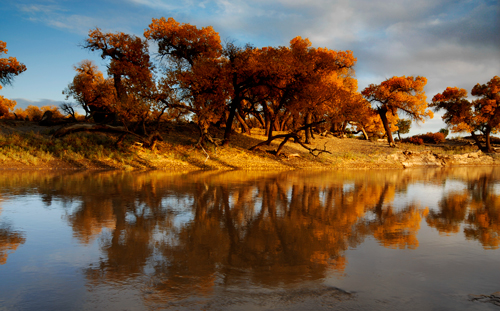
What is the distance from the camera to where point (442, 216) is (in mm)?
9453

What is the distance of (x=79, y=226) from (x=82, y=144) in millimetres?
17367

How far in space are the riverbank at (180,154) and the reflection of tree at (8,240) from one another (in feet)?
46.6

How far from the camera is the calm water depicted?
13.7 feet

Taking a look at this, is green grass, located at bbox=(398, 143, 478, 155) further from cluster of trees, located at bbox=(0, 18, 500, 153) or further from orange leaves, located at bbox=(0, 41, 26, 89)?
orange leaves, located at bbox=(0, 41, 26, 89)

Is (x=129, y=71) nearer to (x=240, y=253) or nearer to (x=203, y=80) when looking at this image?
(x=203, y=80)

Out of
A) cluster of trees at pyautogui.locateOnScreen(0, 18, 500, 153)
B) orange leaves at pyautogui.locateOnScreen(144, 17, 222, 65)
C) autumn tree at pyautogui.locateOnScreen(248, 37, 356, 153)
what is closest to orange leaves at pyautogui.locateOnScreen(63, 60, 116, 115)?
cluster of trees at pyautogui.locateOnScreen(0, 18, 500, 153)

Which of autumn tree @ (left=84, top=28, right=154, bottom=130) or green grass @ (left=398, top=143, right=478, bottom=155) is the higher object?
autumn tree @ (left=84, top=28, right=154, bottom=130)

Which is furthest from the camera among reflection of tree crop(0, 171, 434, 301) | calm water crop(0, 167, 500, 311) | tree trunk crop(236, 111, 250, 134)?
tree trunk crop(236, 111, 250, 134)

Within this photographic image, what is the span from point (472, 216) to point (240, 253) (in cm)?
718

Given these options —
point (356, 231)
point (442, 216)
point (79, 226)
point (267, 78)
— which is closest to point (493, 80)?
point (267, 78)

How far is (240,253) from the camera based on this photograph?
5785 mm

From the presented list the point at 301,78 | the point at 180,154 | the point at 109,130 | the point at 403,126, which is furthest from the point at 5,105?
the point at 403,126

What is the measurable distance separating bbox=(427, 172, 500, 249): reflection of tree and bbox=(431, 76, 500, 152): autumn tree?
30040 mm

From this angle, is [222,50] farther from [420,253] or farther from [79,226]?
[420,253]
